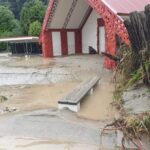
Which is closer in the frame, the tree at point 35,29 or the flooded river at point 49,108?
the flooded river at point 49,108

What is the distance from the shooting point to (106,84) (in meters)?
11.8

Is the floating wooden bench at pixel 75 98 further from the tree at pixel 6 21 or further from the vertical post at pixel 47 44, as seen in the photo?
the tree at pixel 6 21

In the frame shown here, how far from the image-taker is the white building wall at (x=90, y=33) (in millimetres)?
19703

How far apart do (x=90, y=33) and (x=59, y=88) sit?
339 inches

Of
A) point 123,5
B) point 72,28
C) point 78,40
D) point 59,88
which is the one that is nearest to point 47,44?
point 72,28

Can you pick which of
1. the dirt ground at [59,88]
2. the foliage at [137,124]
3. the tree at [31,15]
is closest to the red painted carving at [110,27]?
the dirt ground at [59,88]

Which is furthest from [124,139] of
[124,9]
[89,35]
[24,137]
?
[89,35]

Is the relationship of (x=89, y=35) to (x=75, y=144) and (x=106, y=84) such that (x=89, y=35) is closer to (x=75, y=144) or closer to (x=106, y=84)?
(x=106, y=84)

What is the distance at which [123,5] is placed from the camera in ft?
47.8

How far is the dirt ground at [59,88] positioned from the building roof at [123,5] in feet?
7.67

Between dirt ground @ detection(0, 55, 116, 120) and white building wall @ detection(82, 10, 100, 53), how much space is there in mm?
3228

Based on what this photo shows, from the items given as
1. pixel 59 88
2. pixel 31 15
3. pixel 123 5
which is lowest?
pixel 59 88

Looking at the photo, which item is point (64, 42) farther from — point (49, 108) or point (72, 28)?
point (49, 108)

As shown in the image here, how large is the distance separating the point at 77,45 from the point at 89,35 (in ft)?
3.05
